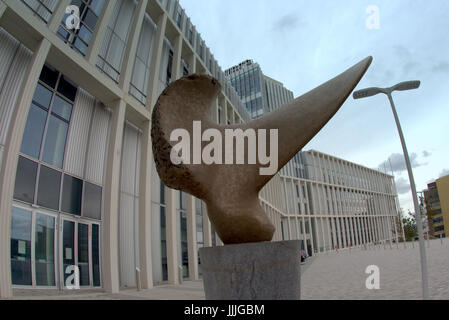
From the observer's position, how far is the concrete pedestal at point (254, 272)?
309 cm

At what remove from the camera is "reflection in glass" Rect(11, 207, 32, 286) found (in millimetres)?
7055

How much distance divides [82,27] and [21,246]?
7833 millimetres

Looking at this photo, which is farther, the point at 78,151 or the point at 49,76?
the point at 78,151

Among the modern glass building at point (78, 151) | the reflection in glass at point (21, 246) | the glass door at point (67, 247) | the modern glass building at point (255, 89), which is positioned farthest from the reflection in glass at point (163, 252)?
the modern glass building at point (255, 89)

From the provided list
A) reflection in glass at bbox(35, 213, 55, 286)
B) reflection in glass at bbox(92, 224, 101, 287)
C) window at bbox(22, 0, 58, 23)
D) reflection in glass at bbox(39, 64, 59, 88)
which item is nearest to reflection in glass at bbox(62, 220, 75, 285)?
reflection in glass at bbox(35, 213, 55, 286)

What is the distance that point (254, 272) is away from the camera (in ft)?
10.2

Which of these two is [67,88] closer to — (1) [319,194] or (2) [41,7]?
(2) [41,7]

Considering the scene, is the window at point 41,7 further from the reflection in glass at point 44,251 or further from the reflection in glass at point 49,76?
→ the reflection in glass at point 44,251

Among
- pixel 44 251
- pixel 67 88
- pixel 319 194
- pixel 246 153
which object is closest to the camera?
pixel 246 153

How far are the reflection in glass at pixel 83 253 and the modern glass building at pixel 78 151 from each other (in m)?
0.04

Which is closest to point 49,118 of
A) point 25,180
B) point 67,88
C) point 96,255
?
point 67,88
